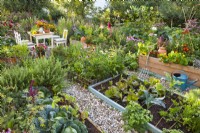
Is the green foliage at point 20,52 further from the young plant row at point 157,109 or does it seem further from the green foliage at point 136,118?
the green foliage at point 136,118

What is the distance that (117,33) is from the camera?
19.8 ft

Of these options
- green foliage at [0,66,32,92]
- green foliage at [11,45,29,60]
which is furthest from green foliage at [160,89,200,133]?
green foliage at [11,45,29,60]

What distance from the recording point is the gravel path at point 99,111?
2631 millimetres

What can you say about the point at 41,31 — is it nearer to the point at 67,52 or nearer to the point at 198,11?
the point at 67,52

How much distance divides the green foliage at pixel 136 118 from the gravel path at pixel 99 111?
29 centimetres

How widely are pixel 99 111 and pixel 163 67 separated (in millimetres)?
1986

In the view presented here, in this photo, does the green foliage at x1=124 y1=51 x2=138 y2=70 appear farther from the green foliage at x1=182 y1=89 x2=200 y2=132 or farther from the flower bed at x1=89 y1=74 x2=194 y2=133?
the green foliage at x1=182 y1=89 x2=200 y2=132

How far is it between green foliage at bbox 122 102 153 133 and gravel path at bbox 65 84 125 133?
292mm

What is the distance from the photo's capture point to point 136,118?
2.25 m

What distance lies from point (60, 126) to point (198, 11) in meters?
7.44

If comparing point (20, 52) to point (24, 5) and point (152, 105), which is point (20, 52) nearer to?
point (152, 105)

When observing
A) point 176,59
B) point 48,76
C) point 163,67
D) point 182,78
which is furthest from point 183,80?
point 48,76

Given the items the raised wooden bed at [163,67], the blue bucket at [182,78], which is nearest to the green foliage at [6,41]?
the raised wooden bed at [163,67]

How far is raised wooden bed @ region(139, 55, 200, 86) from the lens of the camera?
3694 millimetres
